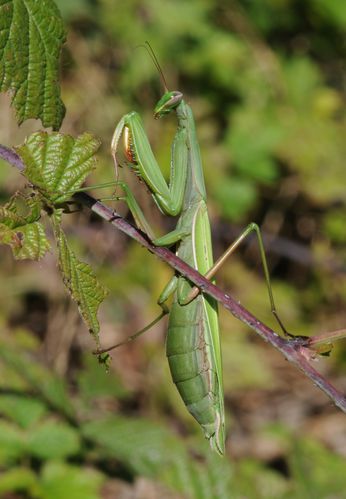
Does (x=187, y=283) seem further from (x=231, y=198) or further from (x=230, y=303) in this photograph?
(x=231, y=198)

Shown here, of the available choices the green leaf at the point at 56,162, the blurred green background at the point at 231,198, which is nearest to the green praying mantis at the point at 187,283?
the green leaf at the point at 56,162

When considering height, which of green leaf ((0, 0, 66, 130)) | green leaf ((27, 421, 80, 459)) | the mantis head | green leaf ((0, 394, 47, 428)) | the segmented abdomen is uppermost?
green leaf ((0, 0, 66, 130))

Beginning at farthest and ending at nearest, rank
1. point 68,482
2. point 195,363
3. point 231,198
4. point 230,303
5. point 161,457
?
1. point 231,198
2. point 161,457
3. point 68,482
4. point 195,363
5. point 230,303

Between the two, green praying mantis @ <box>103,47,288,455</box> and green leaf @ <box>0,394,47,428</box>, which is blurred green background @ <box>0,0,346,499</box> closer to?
green leaf @ <box>0,394,47,428</box>

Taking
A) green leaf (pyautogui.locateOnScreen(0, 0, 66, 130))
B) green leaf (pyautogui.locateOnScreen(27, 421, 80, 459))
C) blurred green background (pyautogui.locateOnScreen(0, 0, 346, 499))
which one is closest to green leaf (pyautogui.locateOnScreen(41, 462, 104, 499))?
green leaf (pyautogui.locateOnScreen(27, 421, 80, 459))

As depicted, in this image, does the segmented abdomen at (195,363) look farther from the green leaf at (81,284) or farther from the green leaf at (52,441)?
the green leaf at (52,441)

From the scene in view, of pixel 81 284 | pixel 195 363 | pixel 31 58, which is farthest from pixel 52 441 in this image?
pixel 31 58

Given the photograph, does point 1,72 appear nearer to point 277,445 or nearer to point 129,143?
point 129,143

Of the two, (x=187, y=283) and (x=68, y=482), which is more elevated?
(x=187, y=283)
